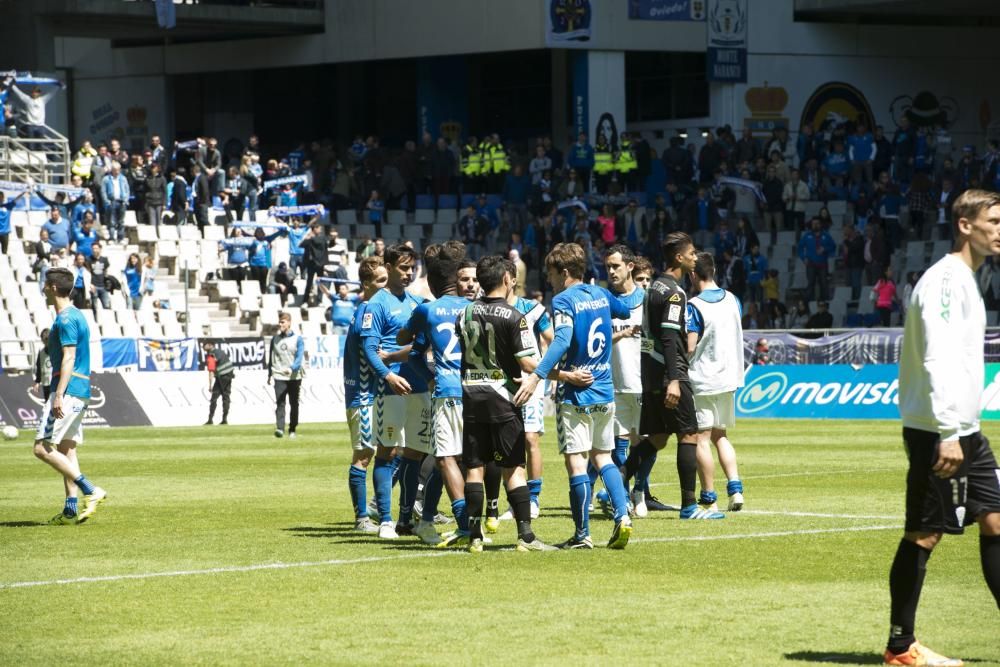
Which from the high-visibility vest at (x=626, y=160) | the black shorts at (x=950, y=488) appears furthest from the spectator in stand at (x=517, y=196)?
the black shorts at (x=950, y=488)

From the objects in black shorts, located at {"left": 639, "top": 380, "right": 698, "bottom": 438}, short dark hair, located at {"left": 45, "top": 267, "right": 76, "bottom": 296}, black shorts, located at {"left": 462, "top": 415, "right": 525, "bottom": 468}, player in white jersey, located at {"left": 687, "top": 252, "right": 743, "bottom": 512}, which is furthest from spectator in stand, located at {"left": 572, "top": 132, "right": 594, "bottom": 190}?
black shorts, located at {"left": 462, "top": 415, "right": 525, "bottom": 468}

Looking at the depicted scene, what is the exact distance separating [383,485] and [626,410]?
2401 mm

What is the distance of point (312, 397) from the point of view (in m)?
34.9

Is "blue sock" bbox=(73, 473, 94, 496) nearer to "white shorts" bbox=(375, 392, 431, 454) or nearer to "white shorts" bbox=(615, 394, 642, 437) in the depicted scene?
"white shorts" bbox=(375, 392, 431, 454)

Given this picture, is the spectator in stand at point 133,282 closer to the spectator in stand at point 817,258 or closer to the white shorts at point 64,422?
the spectator in stand at point 817,258

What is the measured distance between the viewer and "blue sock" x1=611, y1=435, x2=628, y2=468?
49.8 feet

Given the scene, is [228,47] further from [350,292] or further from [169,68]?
[350,292]

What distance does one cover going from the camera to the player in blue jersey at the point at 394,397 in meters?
13.0

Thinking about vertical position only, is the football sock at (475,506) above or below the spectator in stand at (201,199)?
below

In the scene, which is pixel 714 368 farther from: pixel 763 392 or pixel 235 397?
pixel 235 397

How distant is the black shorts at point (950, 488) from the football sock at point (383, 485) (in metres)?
6.21

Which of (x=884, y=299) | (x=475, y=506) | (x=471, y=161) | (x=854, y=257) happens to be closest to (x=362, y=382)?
(x=475, y=506)

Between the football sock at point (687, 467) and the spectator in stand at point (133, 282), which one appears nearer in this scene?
the football sock at point (687, 467)

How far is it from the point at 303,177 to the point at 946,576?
36.3m
